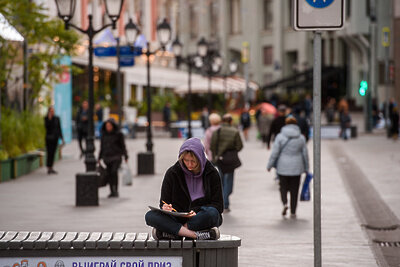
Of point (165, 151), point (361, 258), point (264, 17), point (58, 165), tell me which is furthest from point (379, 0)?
point (361, 258)

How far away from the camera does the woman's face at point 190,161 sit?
22.6 feet

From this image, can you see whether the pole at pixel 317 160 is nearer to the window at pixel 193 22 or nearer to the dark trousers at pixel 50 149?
the dark trousers at pixel 50 149

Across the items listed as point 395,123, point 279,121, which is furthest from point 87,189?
point 395,123

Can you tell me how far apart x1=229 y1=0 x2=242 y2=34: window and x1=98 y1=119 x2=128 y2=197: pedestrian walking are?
71005mm

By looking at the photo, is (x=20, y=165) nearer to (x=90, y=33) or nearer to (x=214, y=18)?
(x=90, y=33)

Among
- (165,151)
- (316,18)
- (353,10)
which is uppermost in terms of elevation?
(353,10)

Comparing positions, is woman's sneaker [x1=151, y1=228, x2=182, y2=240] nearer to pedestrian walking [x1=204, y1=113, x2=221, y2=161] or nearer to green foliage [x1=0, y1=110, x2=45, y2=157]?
pedestrian walking [x1=204, y1=113, x2=221, y2=161]

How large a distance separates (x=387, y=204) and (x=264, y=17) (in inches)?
2738

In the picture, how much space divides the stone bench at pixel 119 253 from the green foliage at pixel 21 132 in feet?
47.5

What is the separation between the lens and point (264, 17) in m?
83.6

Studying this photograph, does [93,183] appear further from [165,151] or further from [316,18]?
[165,151]

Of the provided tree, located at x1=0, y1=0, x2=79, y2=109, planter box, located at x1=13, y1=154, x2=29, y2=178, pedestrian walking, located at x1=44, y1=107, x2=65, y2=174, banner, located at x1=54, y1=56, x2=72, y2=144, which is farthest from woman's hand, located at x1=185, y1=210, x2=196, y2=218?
banner, located at x1=54, y1=56, x2=72, y2=144

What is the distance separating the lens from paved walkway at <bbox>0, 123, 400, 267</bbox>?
10250 mm

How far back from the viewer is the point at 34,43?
24.7 m
